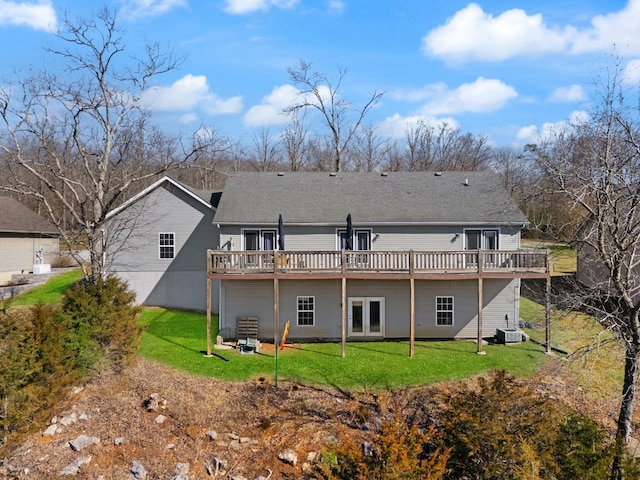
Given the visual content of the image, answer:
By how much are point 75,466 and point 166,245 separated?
11.9 m

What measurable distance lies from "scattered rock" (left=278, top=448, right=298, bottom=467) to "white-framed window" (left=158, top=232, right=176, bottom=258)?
42.2 feet

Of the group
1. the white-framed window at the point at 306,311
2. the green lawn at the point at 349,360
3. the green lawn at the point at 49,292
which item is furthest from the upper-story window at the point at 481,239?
the green lawn at the point at 49,292

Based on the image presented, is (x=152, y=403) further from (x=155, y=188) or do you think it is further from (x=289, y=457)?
(x=155, y=188)

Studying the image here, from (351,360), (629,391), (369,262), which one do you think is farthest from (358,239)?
(629,391)

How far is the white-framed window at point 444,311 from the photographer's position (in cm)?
1845

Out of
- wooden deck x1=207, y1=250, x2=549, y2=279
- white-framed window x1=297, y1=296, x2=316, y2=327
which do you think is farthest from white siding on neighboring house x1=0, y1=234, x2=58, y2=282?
white-framed window x1=297, y1=296, x2=316, y2=327

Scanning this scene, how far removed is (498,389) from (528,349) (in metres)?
8.43

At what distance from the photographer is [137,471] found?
408 inches

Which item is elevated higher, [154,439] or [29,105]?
[29,105]

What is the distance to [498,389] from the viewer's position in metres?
9.47

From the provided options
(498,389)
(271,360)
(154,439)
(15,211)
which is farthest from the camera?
(15,211)

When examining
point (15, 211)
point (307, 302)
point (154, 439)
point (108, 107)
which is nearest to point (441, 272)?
point (307, 302)

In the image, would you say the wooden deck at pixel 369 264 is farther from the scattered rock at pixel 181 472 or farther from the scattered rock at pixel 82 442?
the scattered rock at pixel 181 472

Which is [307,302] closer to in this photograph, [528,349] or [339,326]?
[339,326]
